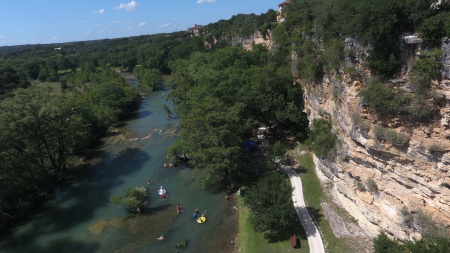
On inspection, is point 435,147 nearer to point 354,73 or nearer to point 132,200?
point 354,73

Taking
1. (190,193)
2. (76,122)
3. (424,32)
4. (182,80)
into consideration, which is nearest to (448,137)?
(424,32)

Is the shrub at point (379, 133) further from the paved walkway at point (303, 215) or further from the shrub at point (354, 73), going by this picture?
the paved walkway at point (303, 215)

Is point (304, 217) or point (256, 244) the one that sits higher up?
point (304, 217)

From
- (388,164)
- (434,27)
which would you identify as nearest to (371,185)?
(388,164)

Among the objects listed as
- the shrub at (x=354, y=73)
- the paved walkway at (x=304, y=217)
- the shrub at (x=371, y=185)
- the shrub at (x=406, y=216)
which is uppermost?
the shrub at (x=354, y=73)

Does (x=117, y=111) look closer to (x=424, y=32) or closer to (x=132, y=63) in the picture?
(x=424, y=32)

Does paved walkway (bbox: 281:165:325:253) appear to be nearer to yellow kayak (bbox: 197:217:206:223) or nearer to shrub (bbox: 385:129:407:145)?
yellow kayak (bbox: 197:217:206:223)

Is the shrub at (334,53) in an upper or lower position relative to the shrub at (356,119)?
upper

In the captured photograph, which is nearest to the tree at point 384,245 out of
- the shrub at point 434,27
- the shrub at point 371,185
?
the shrub at point 371,185
